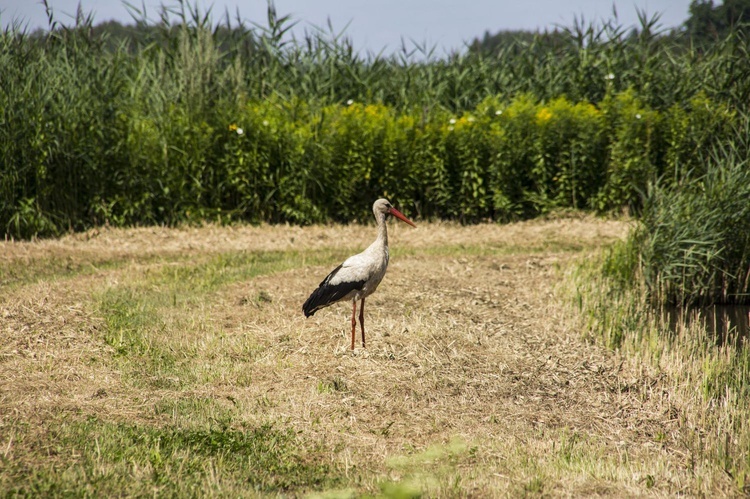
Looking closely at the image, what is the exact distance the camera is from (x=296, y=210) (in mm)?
13688

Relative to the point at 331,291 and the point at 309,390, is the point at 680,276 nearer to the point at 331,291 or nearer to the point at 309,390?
the point at 331,291

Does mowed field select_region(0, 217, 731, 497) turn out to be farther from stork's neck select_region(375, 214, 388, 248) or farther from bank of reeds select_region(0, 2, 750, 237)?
bank of reeds select_region(0, 2, 750, 237)

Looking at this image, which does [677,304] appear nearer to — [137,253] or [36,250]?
[137,253]

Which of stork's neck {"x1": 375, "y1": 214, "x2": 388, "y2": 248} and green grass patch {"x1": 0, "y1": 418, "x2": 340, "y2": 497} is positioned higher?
stork's neck {"x1": 375, "y1": 214, "x2": 388, "y2": 248}

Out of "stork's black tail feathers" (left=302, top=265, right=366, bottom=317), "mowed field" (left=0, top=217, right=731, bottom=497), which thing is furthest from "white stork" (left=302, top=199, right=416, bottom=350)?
"mowed field" (left=0, top=217, right=731, bottom=497)

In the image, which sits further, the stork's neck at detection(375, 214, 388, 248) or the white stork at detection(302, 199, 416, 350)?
the stork's neck at detection(375, 214, 388, 248)

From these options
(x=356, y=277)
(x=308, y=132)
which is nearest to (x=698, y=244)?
(x=356, y=277)

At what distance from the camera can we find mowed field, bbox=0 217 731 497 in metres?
4.68

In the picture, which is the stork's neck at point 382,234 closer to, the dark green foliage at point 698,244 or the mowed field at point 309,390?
the mowed field at point 309,390

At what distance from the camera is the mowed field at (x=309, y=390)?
15.4 ft

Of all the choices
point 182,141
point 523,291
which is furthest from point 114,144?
point 523,291

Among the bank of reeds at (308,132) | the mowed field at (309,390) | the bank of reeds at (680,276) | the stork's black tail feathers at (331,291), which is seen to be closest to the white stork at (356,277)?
the stork's black tail feathers at (331,291)

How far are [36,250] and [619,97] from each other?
9992 millimetres

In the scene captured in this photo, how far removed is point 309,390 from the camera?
606 centimetres
